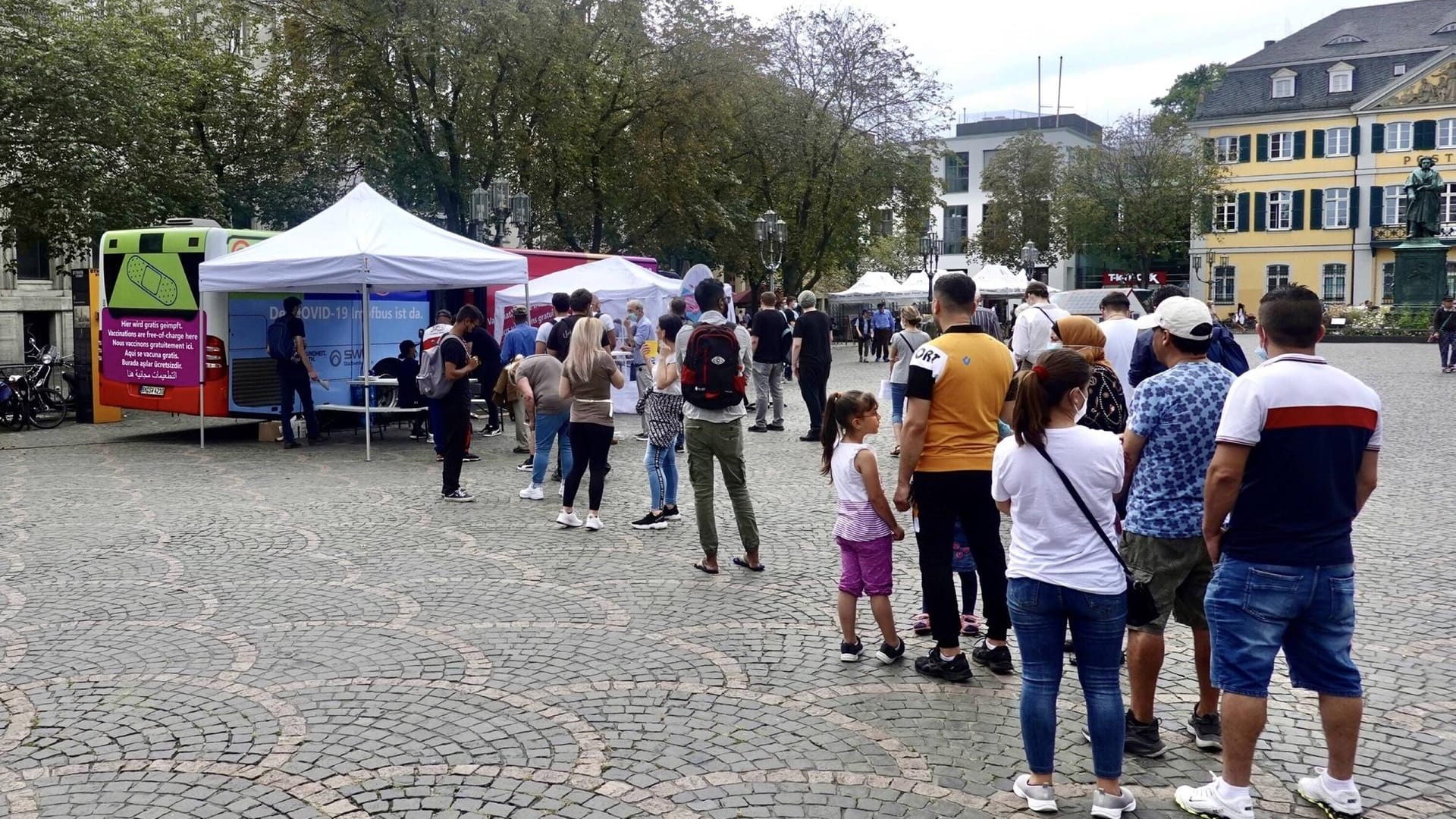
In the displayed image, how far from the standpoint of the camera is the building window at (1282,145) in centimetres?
6319

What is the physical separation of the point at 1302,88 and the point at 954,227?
24675 millimetres

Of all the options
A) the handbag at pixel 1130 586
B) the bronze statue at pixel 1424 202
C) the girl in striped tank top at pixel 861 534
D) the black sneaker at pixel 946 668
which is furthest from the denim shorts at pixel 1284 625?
the bronze statue at pixel 1424 202

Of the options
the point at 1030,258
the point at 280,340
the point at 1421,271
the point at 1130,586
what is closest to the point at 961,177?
the point at 1030,258

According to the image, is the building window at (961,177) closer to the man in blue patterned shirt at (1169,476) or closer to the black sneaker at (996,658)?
the black sneaker at (996,658)

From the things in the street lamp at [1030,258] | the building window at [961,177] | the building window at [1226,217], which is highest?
the building window at [961,177]

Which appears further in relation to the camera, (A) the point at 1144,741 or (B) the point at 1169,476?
(A) the point at 1144,741

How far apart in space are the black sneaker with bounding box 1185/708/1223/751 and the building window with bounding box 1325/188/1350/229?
64694mm

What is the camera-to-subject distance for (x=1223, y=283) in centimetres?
6631

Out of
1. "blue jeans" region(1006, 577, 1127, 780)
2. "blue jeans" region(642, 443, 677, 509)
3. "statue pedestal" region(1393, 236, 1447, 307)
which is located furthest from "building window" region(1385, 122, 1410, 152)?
"blue jeans" region(1006, 577, 1127, 780)

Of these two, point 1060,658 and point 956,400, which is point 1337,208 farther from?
point 1060,658

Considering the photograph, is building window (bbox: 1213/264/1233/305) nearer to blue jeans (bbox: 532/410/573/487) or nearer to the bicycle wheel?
the bicycle wheel

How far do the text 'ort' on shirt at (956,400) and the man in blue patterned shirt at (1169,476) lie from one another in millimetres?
876

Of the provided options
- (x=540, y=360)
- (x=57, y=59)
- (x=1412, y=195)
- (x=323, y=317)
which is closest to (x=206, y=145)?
(x=57, y=59)

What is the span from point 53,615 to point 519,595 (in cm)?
244
